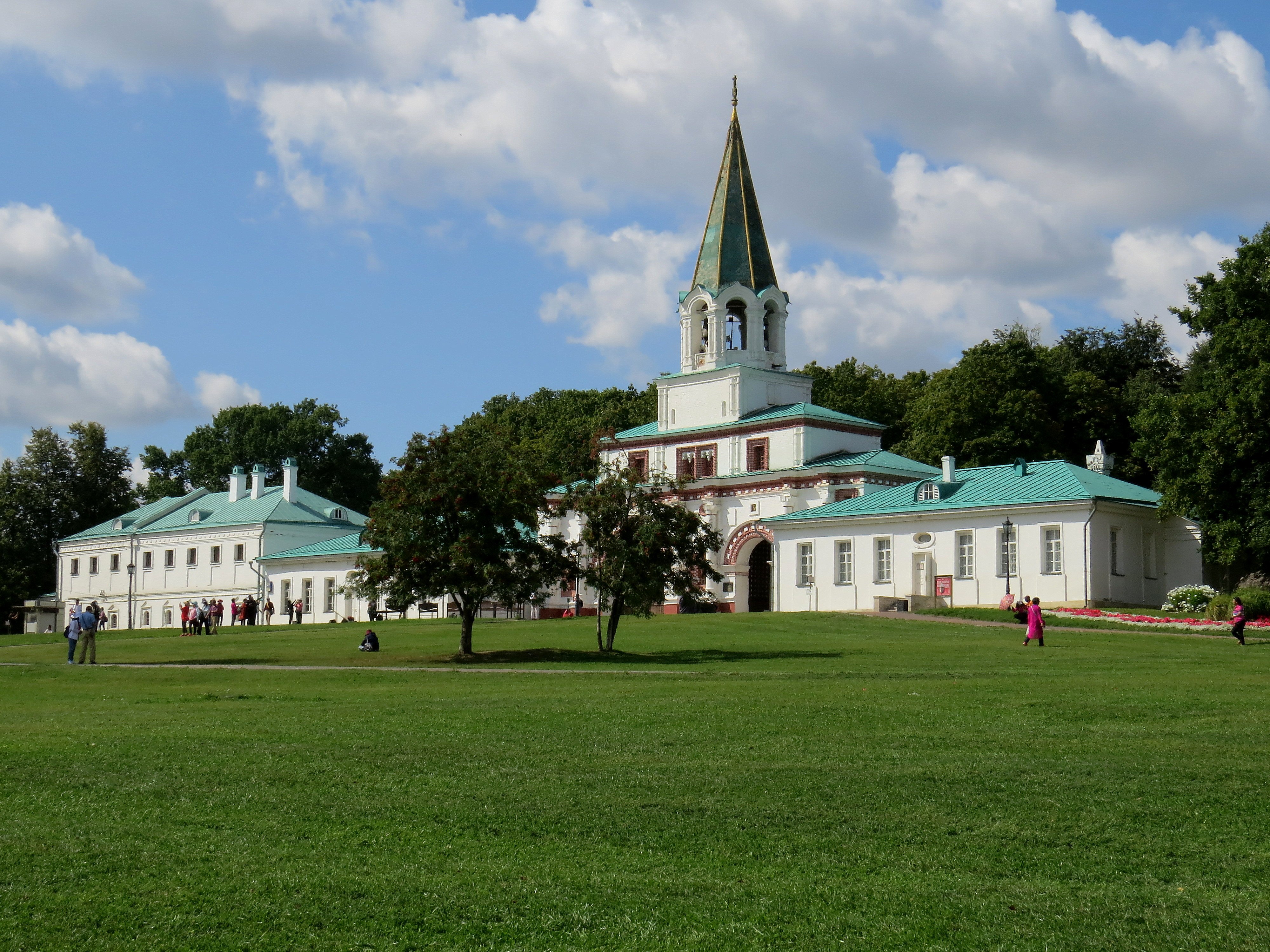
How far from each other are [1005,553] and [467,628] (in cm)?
2663

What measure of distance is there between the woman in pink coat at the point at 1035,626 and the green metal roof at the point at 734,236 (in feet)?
127

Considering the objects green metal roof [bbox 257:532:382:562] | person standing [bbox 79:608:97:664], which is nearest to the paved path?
person standing [bbox 79:608:97:664]

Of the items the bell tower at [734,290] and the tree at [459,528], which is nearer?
the tree at [459,528]

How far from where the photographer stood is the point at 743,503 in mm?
67750

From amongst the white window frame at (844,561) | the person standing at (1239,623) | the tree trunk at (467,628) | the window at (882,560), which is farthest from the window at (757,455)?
the person standing at (1239,623)

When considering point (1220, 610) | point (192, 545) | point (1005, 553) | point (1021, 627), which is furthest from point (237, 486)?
point (1220, 610)

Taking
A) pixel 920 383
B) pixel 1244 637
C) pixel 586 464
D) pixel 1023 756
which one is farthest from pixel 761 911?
pixel 920 383

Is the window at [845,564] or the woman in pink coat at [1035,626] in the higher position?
the window at [845,564]

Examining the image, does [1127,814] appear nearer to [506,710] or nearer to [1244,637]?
[506,710]

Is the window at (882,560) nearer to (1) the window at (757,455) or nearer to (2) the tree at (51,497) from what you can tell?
(1) the window at (757,455)

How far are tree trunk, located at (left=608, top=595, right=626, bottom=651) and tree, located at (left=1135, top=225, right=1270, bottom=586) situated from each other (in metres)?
23.2

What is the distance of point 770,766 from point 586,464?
6221cm

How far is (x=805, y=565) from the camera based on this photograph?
201 feet

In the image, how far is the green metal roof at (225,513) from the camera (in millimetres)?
86438
